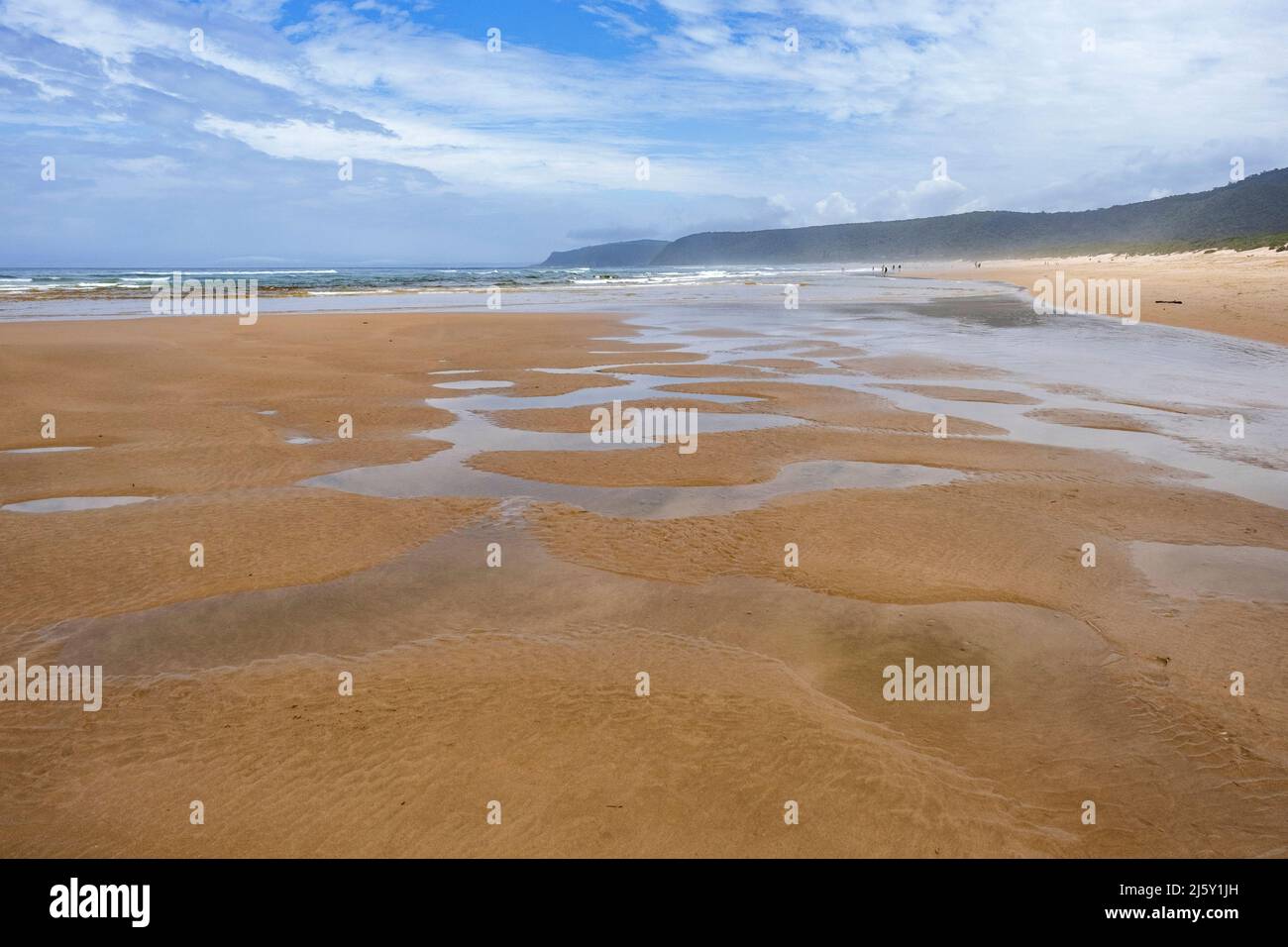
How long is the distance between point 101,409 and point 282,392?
3430mm

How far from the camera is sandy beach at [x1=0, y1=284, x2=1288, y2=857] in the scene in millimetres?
4379

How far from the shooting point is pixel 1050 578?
745 centimetres

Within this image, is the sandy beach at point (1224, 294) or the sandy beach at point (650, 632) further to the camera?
the sandy beach at point (1224, 294)

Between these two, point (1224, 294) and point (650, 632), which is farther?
point (1224, 294)

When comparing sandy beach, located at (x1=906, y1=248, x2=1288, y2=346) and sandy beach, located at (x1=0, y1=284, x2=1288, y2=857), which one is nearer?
sandy beach, located at (x1=0, y1=284, x2=1288, y2=857)

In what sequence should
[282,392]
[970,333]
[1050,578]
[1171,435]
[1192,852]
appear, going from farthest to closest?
[970,333] < [282,392] < [1171,435] < [1050,578] < [1192,852]

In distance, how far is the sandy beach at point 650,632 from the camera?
438 centimetres

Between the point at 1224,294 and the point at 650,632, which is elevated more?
the point at 1224,294

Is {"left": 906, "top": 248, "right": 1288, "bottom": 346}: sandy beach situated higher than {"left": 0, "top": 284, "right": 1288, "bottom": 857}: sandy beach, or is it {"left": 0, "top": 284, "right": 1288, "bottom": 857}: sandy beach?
{"left": 906, "top": 248, "right": 1288, "bottom": 346}: sandy beach

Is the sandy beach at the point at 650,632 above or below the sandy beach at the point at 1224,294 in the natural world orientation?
below

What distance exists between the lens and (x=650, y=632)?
6.51 m
